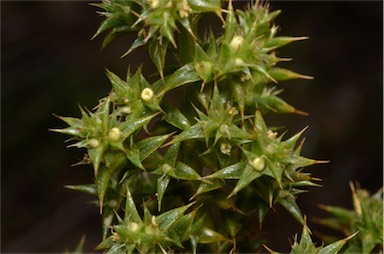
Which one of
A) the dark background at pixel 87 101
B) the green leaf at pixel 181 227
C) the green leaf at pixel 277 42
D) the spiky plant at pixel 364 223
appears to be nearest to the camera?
the green leaf at pixel 181 227

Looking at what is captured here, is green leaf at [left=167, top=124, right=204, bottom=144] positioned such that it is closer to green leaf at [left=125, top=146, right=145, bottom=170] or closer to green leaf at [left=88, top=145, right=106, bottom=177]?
green leaf at [left=125, top=146, right=145, bottom=170]

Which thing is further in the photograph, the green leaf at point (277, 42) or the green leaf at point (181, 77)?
the green leaf at point (277, 42)

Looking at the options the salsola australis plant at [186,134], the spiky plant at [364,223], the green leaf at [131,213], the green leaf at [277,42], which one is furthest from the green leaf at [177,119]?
the spiky plant at [364,223]

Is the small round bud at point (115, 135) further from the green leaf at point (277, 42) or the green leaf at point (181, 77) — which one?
the green leaf at point (277, 42)

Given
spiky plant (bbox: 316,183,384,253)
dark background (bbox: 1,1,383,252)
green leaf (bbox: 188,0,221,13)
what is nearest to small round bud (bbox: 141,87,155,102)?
green leaf (bbox: 188,0,221,13)

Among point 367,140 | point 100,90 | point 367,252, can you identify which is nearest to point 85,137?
point 367,252

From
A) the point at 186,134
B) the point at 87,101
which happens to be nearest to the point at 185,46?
the point at 186,134

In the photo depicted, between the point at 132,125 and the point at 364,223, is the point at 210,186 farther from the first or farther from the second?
the point at 364,223
